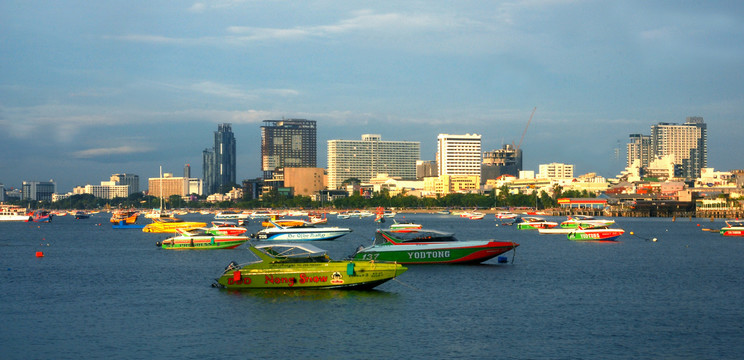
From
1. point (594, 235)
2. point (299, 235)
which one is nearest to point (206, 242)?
point (299, 235)

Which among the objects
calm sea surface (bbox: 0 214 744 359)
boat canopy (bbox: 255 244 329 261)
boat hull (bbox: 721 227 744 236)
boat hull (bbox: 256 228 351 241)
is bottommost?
calm sea surface (bbox: 0 214 744 359)

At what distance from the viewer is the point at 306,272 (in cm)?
4888

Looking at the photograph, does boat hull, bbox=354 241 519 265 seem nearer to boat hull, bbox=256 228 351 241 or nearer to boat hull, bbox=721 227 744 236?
boat hull, bbox=256 228 351 241

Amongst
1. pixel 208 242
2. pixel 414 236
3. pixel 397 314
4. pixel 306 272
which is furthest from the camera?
pixel 208 242

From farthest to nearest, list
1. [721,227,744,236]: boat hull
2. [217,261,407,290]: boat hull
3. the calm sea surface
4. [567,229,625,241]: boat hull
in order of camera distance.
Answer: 1. [721,227,744,236]: boat hull
2. [567,229,625,241]: boat hull
3. [217,261,407,290]: boat hull
4. the calm sea surface

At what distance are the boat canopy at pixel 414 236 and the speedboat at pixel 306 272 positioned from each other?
18241mm

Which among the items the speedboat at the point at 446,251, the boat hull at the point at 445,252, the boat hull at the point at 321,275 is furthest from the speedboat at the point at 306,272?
the boat hull at the point at 445,252

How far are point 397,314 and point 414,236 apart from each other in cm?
2661

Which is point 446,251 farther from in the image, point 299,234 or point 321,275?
point 299,234

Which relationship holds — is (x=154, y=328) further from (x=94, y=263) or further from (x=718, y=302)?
(x=94, y=263)

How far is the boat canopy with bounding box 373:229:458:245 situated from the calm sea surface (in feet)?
15.4

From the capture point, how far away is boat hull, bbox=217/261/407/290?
48.6 meters

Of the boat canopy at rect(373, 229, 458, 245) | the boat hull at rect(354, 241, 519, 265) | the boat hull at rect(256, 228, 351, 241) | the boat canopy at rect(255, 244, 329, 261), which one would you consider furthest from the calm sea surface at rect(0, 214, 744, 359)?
the boat hull at rect(256, 228, 351, 241)

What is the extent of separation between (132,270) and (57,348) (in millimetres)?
31114
